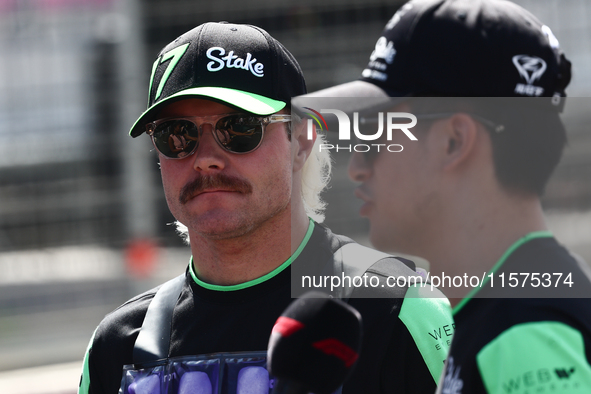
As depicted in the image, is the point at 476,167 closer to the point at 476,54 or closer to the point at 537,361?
the point at 476,54

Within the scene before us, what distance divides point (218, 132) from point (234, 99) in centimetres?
13

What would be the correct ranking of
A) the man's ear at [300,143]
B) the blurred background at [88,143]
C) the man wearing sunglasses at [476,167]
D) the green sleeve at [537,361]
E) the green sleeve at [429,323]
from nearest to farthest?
the green sleeve at [537,361] < the man wearing sunglasses at [476,167] < the green sleeve at [429,323] < the man's ear at [300,143] < the blurred background at [88,143]

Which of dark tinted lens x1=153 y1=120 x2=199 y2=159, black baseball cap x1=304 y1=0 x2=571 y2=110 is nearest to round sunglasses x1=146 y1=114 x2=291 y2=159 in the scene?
dark tinted lens x1=153 y1=120 x2=199 y2=159

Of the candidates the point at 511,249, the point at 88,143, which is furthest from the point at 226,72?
the point at 88,143

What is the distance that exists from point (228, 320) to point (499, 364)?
1112 mm


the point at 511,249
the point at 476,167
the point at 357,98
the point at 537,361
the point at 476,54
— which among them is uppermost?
the point at 476,54

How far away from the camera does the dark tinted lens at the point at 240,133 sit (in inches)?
88.8

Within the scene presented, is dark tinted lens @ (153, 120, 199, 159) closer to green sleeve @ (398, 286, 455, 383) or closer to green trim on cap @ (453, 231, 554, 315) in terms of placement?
green sleeve @ (398, 286, 455, 383)

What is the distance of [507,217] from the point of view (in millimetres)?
1390

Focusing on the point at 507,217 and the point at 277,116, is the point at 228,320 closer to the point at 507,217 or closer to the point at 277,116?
the point at 277,116

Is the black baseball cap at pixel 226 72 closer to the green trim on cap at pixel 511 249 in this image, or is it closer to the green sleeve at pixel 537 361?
the green trim on cap at pixel 511 249

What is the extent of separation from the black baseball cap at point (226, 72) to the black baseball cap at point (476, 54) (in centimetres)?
80

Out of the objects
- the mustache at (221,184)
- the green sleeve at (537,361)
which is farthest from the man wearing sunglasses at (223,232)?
the green sleeve at (537,361)

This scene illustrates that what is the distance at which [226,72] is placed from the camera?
7.47 feet
